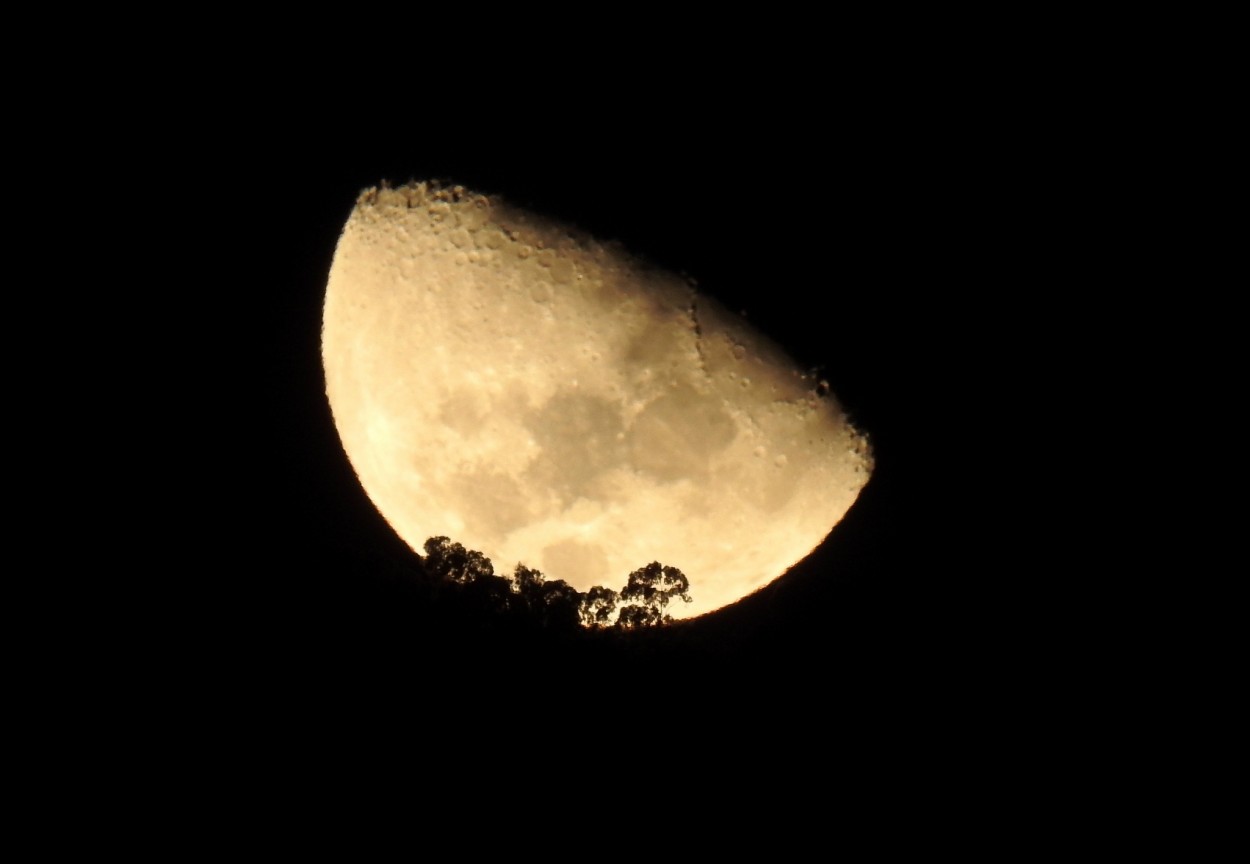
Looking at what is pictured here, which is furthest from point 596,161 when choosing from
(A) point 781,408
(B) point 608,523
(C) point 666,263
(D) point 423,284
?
(B) point 608,523

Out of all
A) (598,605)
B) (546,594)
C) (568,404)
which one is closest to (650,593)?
(598,605)

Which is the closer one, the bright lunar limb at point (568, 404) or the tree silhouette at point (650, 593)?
the bright lunar limb at point (568, 404)

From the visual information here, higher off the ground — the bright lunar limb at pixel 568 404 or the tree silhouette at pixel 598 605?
the bright lunar limb at pixel 568 404

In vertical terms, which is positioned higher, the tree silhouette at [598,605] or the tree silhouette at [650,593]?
the tree silhouette at [650,593]

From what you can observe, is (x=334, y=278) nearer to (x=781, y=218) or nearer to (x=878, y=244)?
(x=781, y=218)

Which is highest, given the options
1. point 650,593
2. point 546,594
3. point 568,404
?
point 568,404

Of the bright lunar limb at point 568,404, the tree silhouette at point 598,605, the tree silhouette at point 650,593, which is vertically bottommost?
the tree silhouette at point 598,605

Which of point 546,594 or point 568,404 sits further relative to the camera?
point 546,594

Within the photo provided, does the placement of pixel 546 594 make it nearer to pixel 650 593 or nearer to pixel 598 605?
pixel 598 605
